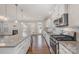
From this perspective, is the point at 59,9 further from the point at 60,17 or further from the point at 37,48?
the point at 37,48

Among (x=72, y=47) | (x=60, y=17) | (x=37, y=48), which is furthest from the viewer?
(x=37, y=48)

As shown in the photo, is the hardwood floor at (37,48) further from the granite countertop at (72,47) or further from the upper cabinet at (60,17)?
the upper cabinet at (60,17)

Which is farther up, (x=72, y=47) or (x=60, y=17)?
(x=60, y=17)

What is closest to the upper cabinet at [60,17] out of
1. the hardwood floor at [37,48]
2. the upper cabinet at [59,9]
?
the upper cabinet at [59,9]

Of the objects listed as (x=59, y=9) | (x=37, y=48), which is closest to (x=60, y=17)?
(x=59, y=9)

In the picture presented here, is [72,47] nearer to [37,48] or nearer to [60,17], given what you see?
[60,17]

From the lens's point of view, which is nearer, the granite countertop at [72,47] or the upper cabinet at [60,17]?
the granite countertop at [72,47]

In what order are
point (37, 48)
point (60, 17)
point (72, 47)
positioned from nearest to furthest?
point (72, 47)
point (60, 17)
point (37, 48)

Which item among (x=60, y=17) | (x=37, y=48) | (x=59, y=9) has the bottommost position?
(x=37, y=48)

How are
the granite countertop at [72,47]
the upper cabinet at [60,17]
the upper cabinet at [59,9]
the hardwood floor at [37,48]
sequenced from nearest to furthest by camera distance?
the granite countertop at [72,47] → the upper cabinet at [59,9] → the hardwood floor at [37,48] → the upper cabinet at [60,17]


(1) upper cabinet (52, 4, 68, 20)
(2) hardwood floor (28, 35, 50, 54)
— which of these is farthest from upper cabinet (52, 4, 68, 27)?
(2) hardwood floor (28, 35, 50, 54)

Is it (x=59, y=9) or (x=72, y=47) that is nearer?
(x=72, y=47)
